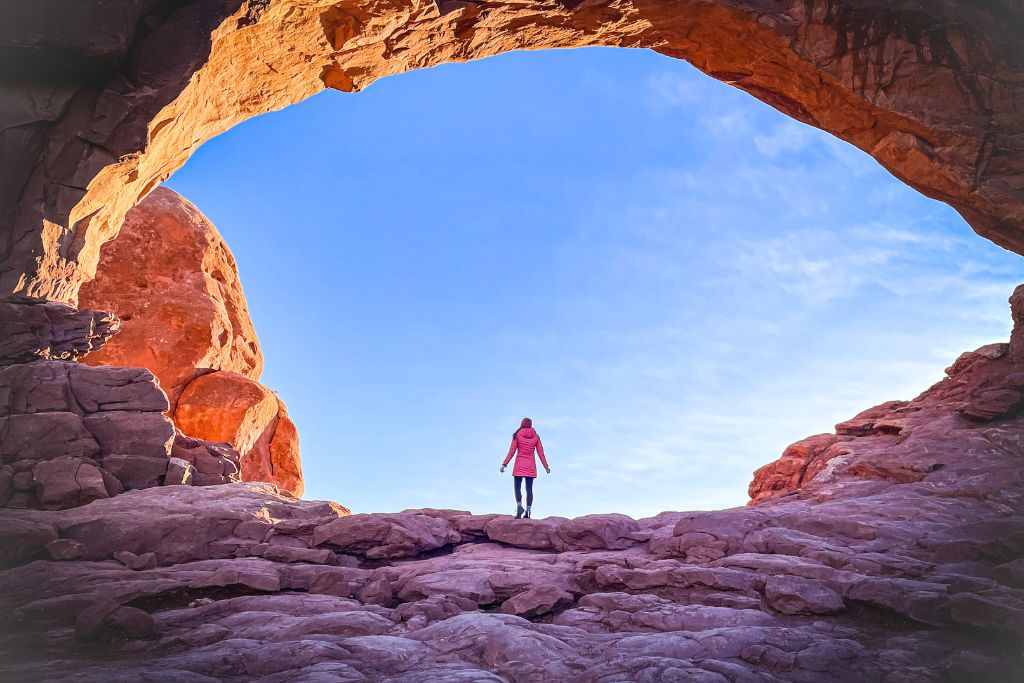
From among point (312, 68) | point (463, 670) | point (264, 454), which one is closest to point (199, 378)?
point (264, 454)

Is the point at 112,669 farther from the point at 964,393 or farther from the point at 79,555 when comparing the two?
the point at 964,393

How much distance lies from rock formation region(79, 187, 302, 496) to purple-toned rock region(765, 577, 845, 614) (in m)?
20.2

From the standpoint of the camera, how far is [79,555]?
1241 cm

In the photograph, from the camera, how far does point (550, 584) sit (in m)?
12.3

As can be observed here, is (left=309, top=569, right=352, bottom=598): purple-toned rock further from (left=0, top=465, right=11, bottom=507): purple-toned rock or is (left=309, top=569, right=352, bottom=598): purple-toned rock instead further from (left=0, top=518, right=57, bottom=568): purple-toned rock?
(left=0, top=465, right=11, bottom=507): purple-toned rock

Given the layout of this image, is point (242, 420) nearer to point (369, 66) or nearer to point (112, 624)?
point (369, 66)

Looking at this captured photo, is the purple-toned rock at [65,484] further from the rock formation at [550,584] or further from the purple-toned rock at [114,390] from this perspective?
the purple-toned rock at [114,390]

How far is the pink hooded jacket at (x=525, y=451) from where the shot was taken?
18.4 m

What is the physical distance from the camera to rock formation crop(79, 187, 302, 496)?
Answer: 985 inches

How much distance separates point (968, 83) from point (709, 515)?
12.8 m

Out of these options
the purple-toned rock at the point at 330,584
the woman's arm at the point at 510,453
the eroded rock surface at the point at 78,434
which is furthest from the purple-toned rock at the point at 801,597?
the eroded rock surface at the point at 78,434

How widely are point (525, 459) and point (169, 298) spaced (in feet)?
56.7

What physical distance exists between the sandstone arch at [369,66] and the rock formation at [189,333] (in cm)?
735

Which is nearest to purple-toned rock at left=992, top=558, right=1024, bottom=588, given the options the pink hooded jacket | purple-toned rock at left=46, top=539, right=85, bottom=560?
the pink hooded jacket
